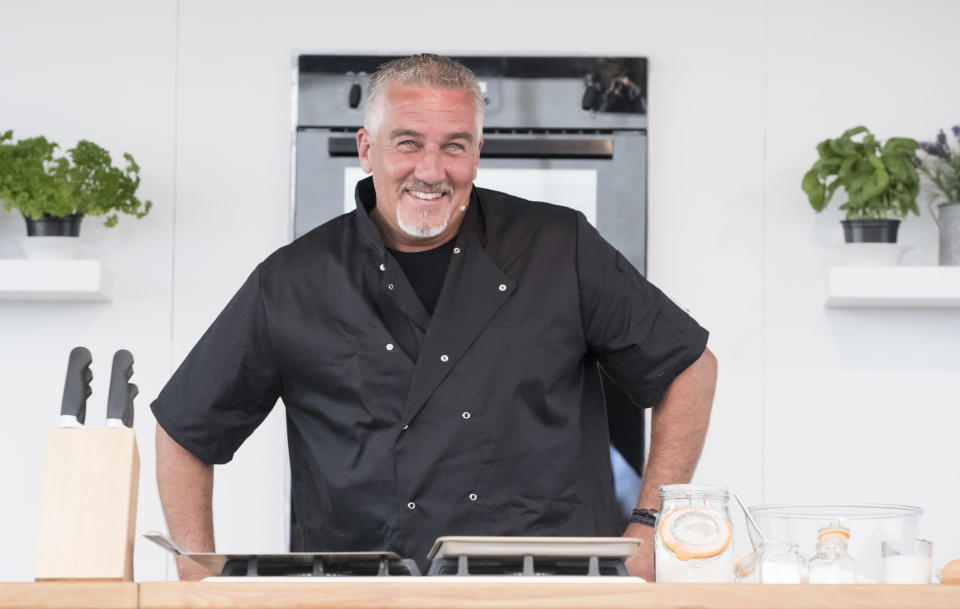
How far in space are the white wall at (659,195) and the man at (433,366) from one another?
2.98 feet

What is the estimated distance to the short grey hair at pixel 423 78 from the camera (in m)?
1.93

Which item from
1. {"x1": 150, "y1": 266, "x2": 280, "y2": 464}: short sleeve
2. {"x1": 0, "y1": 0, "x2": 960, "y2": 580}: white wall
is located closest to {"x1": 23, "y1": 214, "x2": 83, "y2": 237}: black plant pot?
{"x1": 0, "y1": 0, "x2": 960, "y2": 580}: white wall

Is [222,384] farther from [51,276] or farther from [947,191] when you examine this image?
[947,191]

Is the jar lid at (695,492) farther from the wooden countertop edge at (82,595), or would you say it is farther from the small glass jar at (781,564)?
the wooden countertop edge at (82,595)

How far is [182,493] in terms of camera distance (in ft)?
6.34

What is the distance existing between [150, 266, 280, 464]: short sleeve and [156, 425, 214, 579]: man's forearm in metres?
0.02

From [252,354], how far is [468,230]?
1.25 ft

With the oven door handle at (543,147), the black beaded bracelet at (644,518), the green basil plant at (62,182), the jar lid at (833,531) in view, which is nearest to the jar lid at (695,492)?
the jar lid at (833,531)

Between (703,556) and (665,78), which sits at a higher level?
(665,78)

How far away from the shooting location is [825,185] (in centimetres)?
277

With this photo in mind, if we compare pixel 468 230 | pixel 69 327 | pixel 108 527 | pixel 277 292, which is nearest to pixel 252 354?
pixel 277 292

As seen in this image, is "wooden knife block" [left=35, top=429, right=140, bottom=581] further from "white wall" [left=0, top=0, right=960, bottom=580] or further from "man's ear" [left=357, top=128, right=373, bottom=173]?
"white wall" [left=0, top=0, right=960, bottom=580]

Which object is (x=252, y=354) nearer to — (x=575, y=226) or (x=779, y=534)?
(x=575, y=226)

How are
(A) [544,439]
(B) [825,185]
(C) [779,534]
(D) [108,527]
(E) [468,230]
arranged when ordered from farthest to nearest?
1. (B) [825,185]
2. (E) [468,230]
3. (A) [544,439]
4. (C) [779,534]
5. (D) [108,527]
